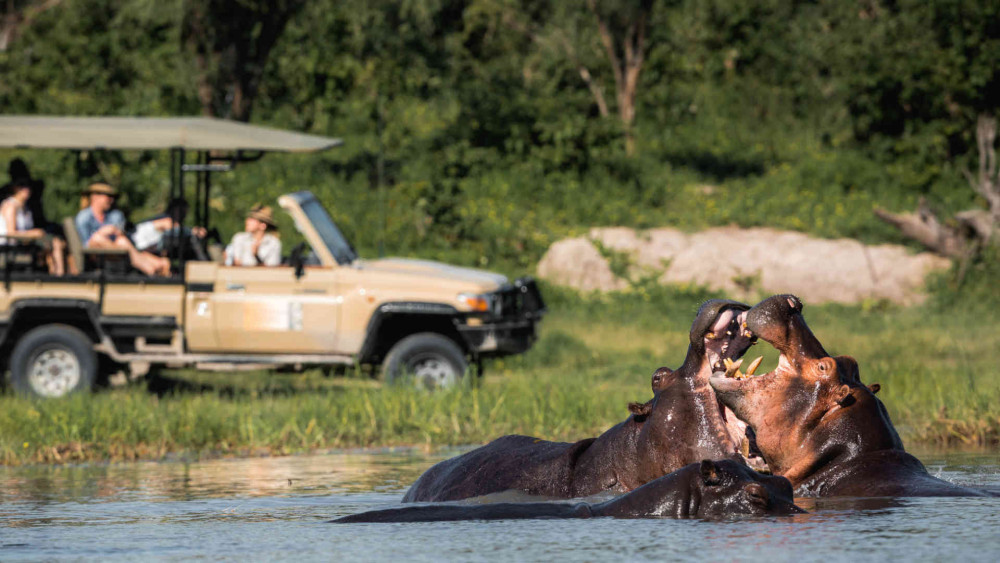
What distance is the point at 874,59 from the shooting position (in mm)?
21656

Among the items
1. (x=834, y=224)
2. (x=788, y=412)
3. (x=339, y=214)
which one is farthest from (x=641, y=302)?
(x=788, y=412)

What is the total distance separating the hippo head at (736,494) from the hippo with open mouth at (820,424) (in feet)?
0.91

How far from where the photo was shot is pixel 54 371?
12.0 m

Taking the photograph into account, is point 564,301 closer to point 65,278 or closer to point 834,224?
point 834,224

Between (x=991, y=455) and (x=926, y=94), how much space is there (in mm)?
15099

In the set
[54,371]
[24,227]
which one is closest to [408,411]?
[54,371]

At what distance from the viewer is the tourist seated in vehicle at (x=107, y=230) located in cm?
1224

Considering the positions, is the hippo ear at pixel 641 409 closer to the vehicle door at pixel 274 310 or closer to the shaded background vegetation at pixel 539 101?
the vehicle door at pixel 274 310

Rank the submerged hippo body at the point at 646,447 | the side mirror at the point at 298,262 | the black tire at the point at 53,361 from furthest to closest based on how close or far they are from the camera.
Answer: the black tire at the point at 53,361, the side mirror at the point at 298,262, the submerged hippo body at the point at 646,447

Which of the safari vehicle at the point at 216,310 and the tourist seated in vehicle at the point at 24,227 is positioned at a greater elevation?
the tourist seated in vehicle at the point at 24,227

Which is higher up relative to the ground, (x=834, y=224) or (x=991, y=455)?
(x=834, y=224)

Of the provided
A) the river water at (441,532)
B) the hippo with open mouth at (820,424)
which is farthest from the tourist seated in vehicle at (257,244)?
the hippo with open mouth at (820,424)

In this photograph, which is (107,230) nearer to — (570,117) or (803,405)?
(803,405)

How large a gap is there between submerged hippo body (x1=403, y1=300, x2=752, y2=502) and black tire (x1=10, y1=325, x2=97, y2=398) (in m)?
7.33
